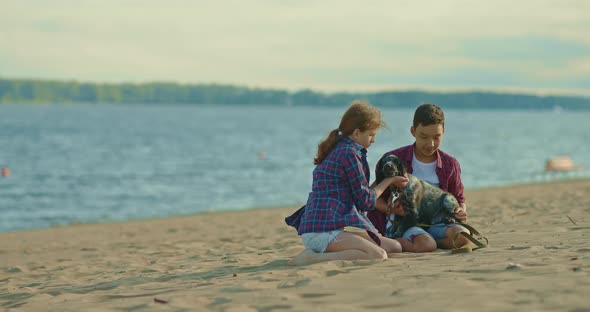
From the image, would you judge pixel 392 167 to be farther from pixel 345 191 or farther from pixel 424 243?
pixel 424 243

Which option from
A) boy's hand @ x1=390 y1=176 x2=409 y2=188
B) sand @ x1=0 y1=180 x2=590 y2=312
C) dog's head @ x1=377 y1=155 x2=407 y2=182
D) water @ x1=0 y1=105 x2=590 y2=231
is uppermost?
dog's head @ x1=377 y1=155 x2=407 y2=182

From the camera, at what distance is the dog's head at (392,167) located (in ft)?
19.0

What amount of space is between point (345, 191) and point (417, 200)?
0.70 metres

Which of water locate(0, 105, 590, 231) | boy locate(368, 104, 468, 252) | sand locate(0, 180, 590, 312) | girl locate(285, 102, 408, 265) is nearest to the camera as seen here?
sand locate(0, 180, 590, 312)

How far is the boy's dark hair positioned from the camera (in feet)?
19.2

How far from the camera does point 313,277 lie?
5.12m

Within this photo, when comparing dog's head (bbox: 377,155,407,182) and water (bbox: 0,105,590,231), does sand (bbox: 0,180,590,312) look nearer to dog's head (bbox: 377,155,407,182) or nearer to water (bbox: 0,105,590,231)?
dog's head (bbox: 377,155,407,182)

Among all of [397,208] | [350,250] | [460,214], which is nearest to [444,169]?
[460,214]

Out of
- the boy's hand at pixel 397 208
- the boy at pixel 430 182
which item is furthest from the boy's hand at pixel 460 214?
the boy's hand at pixel 397 208

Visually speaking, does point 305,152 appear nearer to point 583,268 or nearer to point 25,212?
point 25,212

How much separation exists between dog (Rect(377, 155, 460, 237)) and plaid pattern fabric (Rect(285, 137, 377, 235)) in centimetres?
23

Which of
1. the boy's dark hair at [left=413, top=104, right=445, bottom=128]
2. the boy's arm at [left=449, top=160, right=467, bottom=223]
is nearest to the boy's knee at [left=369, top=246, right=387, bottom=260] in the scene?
the boy's arm at [left=449, top=160, right=467, bottom=223]

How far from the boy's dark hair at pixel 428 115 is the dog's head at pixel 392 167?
0.39 metres

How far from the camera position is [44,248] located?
11.3 metres
